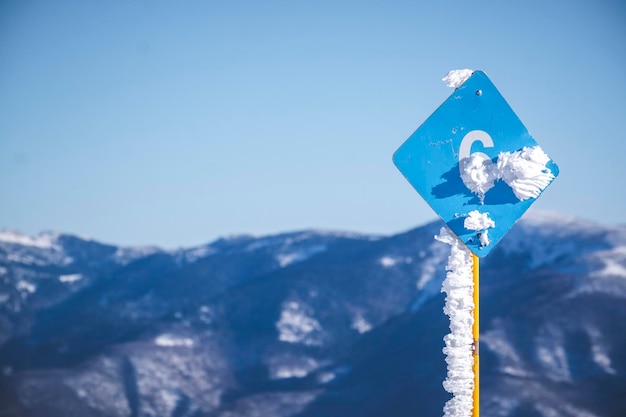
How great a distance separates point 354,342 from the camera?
155 meters

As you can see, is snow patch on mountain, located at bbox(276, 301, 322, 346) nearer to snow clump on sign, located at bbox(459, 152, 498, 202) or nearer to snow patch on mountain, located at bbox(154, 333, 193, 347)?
snow patch on mountain, located at bbox(154, 333, 193, 347)

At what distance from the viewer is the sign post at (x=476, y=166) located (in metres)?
5.87

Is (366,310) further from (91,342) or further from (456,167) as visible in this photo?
(456,167)

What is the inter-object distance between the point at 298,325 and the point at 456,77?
159 meters

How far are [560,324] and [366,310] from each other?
60035 millimetres

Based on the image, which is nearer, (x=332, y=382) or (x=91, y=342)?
Result: (x=332, y=382)

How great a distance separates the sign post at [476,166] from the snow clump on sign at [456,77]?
0.14m

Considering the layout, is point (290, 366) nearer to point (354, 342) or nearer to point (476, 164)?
point (354, 342)

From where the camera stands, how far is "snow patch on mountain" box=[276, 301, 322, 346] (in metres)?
158

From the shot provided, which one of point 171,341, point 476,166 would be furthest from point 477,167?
point 171,341

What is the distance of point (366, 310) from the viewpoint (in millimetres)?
170125

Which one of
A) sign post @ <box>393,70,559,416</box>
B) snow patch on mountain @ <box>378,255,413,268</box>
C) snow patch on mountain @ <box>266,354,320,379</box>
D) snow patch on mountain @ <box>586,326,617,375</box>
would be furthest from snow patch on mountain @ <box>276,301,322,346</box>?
sign post @ <box>393,70,559,416</box>

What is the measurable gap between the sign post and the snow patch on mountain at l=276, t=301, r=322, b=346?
504ft

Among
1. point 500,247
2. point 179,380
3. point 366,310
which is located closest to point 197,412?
point 179,380
